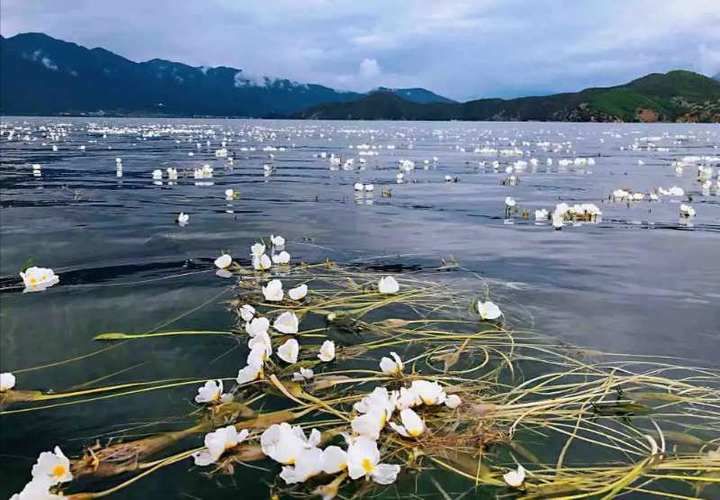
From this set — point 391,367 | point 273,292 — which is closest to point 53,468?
point 391,367

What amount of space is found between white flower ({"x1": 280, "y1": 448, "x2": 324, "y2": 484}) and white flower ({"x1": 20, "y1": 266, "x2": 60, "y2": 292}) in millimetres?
5612

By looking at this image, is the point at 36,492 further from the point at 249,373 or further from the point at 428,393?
the point at 428,393

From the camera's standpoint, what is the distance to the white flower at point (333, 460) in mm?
3318

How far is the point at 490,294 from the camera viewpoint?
25.2 ft

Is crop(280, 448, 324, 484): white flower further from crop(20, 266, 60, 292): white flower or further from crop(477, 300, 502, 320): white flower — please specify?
crop(20, 266, 60, 292): white flower

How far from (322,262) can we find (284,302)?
7.67 feet

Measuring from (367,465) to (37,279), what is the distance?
603cm

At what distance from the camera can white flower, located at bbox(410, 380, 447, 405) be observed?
13.6 feet

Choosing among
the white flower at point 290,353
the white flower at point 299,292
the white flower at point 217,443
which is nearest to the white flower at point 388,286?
the white flower at point 299,292

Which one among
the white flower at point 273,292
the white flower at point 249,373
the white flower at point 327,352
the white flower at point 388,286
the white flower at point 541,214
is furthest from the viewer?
the white flower at point 541,214

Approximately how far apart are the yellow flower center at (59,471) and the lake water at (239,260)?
40 cm

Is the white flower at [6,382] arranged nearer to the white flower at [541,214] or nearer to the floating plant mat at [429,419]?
the floating plant mat at [429,419]

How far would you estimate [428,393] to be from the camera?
4.14 metres

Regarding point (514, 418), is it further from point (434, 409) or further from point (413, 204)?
point (413, 204)
